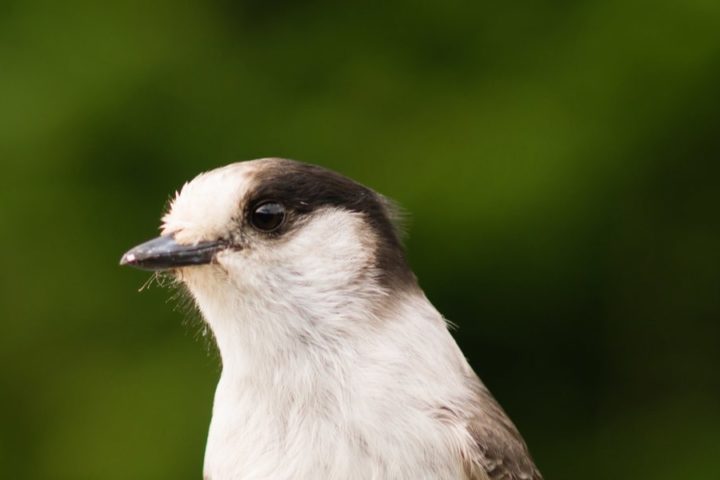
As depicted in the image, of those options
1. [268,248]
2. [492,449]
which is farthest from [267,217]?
[492,449]

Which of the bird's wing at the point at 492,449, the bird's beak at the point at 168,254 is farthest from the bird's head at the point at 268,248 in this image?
the bird's wing at the point at 492,449

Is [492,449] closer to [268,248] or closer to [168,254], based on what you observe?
[268,248]

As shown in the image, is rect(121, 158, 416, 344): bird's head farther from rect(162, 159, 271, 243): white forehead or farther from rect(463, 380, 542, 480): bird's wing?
rect(463, 380, 542, 480): bird's wing

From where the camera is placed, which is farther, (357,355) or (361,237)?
(361,237)

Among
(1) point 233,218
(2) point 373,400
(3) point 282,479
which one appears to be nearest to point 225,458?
(3) point 282,479

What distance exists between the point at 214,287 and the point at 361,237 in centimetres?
31

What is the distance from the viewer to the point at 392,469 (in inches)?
81.2

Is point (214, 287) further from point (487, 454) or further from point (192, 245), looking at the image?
point (487, 454)

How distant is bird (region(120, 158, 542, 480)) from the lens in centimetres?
210

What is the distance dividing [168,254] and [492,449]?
70cm

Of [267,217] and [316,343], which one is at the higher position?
[267,217]

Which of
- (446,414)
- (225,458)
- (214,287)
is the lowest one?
(225,458)

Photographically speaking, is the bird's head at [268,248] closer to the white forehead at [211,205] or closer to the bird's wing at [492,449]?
the white forehead at [211,205]

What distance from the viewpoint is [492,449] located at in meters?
2.21
